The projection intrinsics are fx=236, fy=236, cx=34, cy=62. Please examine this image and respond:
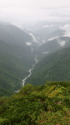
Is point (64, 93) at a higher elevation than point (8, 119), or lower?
higher

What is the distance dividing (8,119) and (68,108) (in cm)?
1522

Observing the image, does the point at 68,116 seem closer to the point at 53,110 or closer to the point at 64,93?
the point at 53,110

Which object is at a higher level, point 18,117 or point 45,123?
point 18,117

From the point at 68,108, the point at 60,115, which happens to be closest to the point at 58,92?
the point at 68,108

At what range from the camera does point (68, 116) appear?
54.7 metres

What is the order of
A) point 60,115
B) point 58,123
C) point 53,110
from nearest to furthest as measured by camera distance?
point 58,123
point 60,115
point 53,110

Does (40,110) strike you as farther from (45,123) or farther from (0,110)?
(0,110)

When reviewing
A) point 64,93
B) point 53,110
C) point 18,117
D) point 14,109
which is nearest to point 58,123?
point 53,110

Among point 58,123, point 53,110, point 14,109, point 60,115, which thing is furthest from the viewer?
point 14,109

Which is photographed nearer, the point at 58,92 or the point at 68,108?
the point at 68,108

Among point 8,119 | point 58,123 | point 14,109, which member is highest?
point 14,109

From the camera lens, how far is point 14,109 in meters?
63.8

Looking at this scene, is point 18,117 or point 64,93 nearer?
point 18,117

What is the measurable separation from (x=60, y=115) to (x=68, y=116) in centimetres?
203
